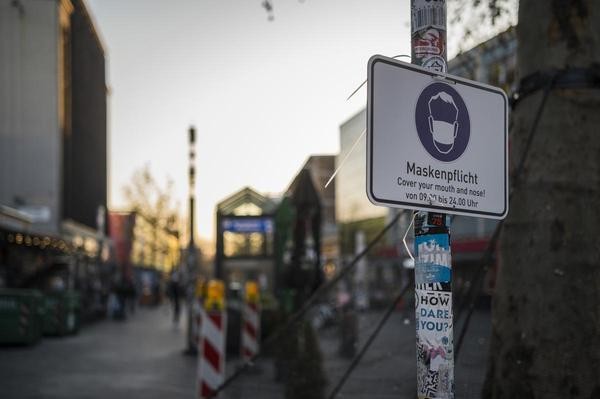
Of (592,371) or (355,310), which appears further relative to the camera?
(355,310)

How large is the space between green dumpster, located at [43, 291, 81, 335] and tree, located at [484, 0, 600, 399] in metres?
16.4

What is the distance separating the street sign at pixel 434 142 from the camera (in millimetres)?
2471

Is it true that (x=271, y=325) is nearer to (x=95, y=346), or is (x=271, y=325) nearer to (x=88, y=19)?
(x=95, y=346)

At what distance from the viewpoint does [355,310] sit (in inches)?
314

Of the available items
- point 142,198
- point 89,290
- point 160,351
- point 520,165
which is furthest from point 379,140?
point 142,198

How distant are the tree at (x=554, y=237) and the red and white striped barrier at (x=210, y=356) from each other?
4161 mm

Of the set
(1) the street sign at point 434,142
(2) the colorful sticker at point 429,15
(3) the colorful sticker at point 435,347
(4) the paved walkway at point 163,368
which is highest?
(2) the colorful sticker at point 429,15

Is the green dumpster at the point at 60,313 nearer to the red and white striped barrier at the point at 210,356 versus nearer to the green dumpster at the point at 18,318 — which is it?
the green dumpster at the point at 18,318

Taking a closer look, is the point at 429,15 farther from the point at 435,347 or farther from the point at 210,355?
the point at 210,355

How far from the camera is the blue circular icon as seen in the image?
8.45 feet

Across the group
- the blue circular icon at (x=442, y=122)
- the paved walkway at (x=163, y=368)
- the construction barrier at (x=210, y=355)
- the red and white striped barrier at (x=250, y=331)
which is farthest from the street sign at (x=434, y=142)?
the red and white striped barrier at (x=250, y=331)

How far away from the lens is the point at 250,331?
1143 cm

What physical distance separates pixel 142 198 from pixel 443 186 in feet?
178

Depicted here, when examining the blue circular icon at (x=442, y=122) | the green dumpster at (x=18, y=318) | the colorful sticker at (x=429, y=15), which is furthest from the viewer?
the green dumpster at (x=18, y=318)
